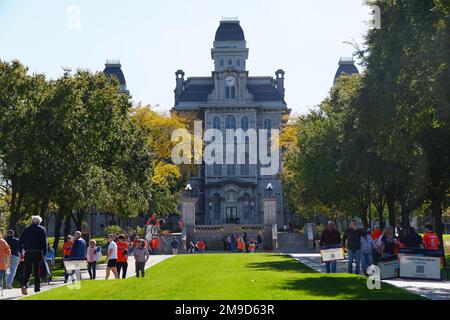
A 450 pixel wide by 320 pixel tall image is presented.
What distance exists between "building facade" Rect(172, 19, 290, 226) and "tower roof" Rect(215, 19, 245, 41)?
190 millimetres

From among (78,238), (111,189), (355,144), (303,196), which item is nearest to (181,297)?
(78,238)

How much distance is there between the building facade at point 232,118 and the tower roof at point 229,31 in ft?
0.62

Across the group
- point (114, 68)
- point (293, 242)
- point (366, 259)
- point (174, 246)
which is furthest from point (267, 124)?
point (366, 259)

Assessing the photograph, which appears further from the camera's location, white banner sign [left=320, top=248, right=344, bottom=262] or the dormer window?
the dormer window

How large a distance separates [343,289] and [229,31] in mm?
85671

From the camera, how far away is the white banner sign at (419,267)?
843 inches

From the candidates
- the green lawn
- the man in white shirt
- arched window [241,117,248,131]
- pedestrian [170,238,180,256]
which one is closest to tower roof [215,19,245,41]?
arched window [241,117,248,131]

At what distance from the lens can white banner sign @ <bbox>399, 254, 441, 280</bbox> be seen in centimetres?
2141

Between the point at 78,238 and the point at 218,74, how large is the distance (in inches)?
2906

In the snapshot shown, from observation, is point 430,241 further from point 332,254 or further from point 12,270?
point 12,270

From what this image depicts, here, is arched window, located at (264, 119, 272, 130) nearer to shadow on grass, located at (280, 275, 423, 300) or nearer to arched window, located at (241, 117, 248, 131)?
arched window, located at (241, 117, 248, 131)

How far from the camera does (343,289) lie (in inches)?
749

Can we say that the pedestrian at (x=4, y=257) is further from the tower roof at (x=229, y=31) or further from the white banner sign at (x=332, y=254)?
the tower roof at (x=229, y=31)

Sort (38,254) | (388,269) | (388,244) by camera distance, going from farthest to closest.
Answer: (388,244) < (388,269) < (38,254)
